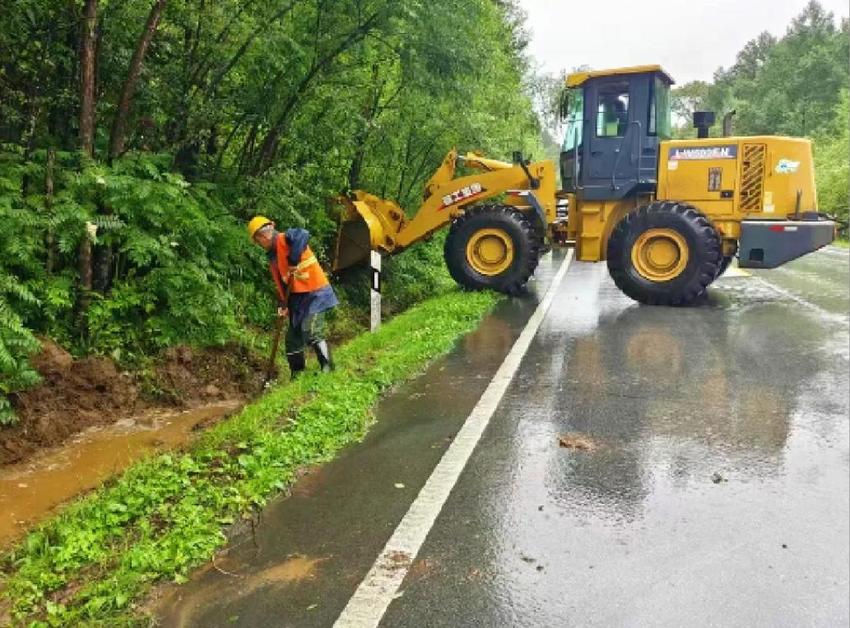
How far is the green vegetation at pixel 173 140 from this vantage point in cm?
617

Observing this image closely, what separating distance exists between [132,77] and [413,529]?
17.0 ft

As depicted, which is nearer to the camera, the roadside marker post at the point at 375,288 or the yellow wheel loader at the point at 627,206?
the roadside marker post at the point at 375,288

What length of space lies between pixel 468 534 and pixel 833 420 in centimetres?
331

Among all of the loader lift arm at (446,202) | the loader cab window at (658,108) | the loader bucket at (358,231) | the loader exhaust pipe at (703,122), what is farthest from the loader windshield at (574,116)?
the loader bucket at (358,231)

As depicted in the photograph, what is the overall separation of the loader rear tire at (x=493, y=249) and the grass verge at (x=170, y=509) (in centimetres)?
545

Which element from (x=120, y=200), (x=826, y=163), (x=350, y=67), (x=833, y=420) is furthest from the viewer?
(x=826, y=163)

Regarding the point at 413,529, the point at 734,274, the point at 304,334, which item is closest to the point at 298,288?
the point at 304,334

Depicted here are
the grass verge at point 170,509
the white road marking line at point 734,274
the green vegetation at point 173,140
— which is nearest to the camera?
the grass verge at point 170,509

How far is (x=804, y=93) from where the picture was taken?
6431 centimetres

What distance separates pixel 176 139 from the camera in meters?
8.01

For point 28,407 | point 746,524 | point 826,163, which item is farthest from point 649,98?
point 826,163

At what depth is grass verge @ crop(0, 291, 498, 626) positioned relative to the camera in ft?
10.1

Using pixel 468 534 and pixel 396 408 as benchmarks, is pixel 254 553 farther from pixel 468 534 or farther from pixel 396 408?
pixel 396 408

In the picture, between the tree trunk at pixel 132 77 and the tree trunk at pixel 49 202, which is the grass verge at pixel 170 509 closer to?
the tree trunk at pixel 49 202
